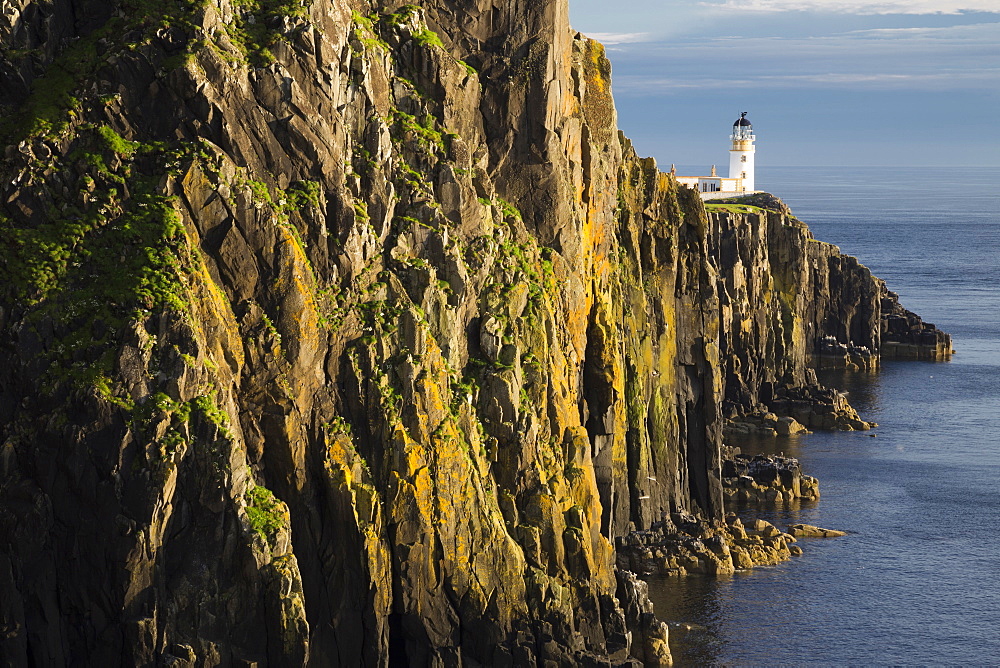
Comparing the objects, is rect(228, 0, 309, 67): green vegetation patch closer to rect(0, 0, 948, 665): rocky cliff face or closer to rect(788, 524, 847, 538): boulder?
rect(0, 0, 948, 665): rocky cliff face

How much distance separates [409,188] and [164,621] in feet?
76.4

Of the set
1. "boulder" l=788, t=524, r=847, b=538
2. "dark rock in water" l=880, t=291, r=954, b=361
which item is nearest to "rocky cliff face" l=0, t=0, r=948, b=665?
"boulder" l=788, t=524, r=847, b=538

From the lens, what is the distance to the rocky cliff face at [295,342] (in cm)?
5869

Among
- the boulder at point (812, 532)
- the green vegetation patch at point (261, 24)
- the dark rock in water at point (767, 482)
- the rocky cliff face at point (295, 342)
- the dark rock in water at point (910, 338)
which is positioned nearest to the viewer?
the rocky cliff face at point (295, 342)

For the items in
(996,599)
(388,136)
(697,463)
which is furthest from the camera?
(697,463)

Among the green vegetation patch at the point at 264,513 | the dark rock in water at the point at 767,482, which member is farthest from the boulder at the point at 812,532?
the green vegetation patch at the point at 264,513

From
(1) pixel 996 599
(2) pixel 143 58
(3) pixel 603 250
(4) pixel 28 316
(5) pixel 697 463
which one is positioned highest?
(2) pixel 143 58

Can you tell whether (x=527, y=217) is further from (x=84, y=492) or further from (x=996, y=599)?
(x=996, y=599)

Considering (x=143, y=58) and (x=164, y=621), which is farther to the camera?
(x=143, y=58)

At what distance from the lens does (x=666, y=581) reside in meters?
89.1

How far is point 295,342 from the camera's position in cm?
6316

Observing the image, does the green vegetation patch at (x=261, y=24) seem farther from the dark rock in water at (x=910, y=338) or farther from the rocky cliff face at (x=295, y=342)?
the dark rock in water at (x=910, y=338)

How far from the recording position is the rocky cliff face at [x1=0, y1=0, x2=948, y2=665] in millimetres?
58688

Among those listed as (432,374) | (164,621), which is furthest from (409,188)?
(164,621)
